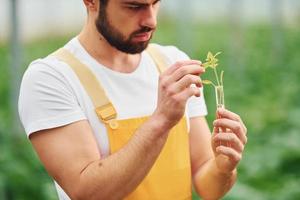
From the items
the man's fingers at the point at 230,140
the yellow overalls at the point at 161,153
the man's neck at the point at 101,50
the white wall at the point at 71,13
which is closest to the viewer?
the man's fingers at the point at 230,140

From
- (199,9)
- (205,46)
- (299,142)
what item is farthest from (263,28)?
(299,142)

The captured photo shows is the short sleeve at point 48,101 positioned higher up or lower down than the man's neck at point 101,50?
lower down

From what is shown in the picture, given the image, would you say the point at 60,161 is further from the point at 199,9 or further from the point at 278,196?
the point at 199,9

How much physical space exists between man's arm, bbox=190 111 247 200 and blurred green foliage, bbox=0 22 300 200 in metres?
2.42

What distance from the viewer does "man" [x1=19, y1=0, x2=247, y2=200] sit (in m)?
2.41

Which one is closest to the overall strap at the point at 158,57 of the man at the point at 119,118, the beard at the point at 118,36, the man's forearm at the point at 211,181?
the man at the point at 119,118

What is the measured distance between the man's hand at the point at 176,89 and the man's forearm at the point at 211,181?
1.23ft

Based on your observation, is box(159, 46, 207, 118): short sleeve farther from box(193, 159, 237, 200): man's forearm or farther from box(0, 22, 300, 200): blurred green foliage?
box(0, 22, 300, 200): blurred green foliage

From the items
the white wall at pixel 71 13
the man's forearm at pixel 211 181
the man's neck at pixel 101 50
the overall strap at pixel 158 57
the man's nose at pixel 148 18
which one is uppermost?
the man's nose at pixel 148 18

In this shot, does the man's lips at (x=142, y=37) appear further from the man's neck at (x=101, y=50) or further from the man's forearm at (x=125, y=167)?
the man's forearm at (x=125, y=167)

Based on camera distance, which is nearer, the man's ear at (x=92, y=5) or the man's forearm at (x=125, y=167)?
the man's forearm at (x=125, y=167)

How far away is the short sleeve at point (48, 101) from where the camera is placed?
2539 millimetres

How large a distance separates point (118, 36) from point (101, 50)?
12 cm

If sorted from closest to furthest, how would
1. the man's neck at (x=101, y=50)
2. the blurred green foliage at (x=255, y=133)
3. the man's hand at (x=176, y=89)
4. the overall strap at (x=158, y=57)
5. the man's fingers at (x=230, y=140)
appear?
the man's hand at (x=176, y=89)
the man's fingers at (x=230, y=140)
the man's neck at (x=101, y=50)
the overall strap at (x=158, y=57)
the blurred green foliage at (x=255, y=133)
